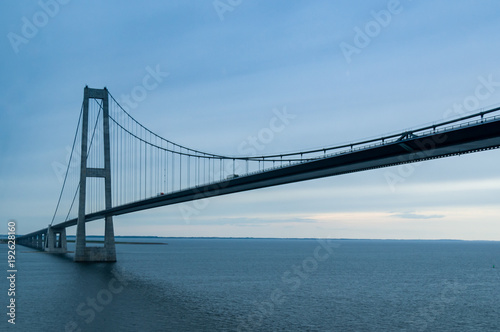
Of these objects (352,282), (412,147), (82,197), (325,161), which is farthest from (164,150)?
(412,147)

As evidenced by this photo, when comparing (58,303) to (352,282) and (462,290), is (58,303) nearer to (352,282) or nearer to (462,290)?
(352,282)

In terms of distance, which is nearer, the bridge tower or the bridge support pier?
the bridge tower

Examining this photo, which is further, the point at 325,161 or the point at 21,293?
the point at 21,293

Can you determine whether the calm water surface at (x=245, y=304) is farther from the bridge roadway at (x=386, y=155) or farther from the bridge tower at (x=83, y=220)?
the bridge tower at (x=83, y=220)

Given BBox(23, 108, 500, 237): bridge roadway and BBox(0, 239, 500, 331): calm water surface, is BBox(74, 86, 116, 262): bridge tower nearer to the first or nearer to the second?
BBox(0, 239, 500, 331): calm water surface

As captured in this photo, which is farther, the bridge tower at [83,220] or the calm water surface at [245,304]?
the bridge tower at [83,220]

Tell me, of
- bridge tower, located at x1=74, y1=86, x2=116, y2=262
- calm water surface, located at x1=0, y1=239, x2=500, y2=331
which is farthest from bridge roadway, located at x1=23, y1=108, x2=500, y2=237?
bridge tower, located at x1=74, y1=86, x2=116, y2=262

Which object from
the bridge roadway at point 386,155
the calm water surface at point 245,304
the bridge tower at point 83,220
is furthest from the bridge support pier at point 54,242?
the bridge roadway at point 386,155

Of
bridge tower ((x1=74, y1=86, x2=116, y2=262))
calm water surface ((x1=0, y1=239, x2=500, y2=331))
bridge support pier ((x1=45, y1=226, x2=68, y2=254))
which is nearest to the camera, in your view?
calm water surface ((x1=0, y1=239, x2=500, y2=331))

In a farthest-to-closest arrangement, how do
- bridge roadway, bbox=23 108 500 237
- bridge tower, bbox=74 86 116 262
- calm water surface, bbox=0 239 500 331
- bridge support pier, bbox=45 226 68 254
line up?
1. bridge support pier, bbox=45 226 68 254
2. bridge tower, bbox=74 86 116 262
3. calm water surface, bbox=0 239 500 331
4. bridge roadway, bbox=23 108 500 237
